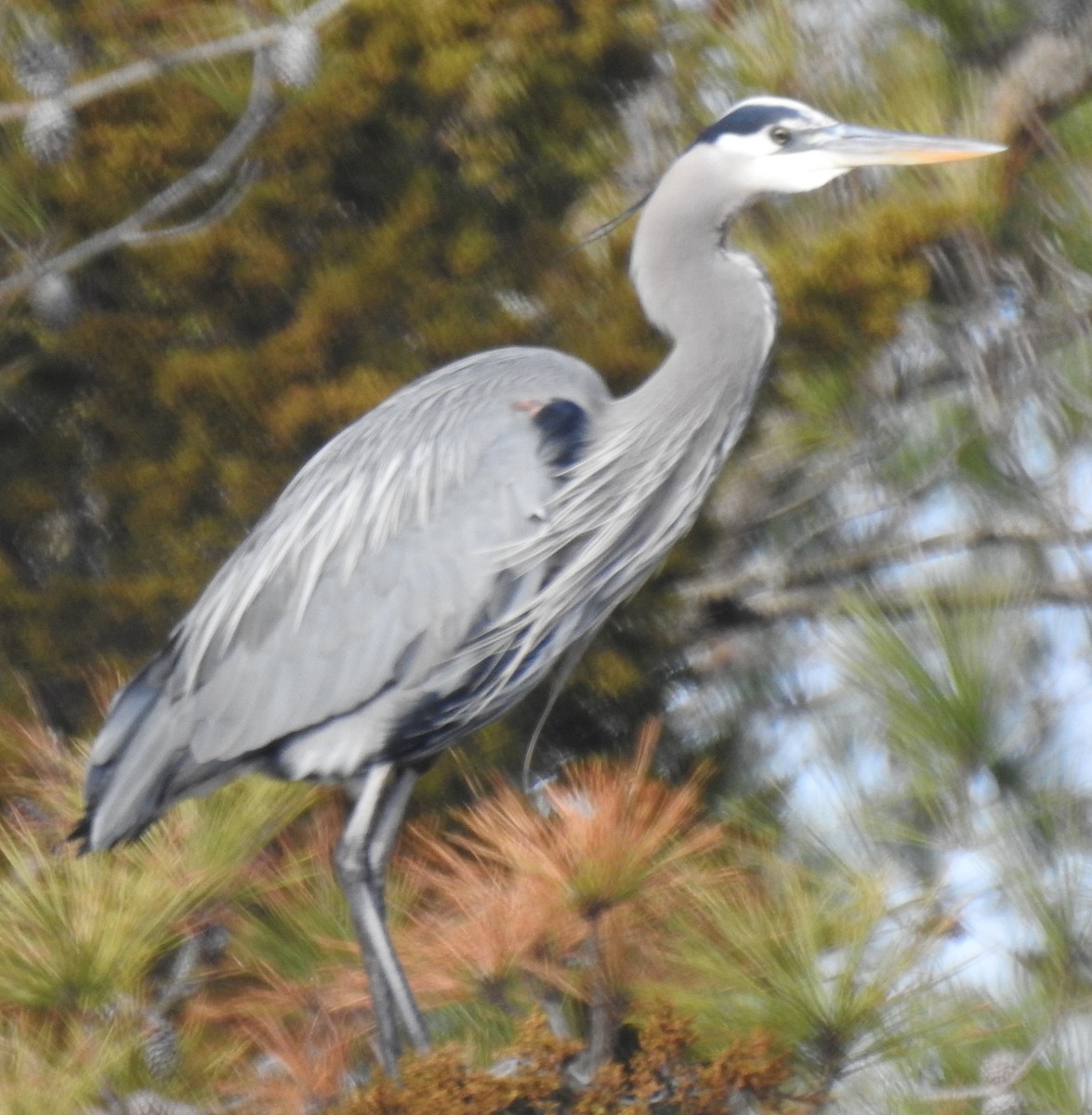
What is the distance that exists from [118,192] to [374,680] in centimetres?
104

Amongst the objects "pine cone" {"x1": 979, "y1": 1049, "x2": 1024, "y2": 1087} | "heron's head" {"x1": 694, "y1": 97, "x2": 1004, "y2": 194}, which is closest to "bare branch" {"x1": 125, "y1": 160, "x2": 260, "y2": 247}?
"heron's head" {"x1": 694, "y1": 97, "x2": 1004, "y2": 194}

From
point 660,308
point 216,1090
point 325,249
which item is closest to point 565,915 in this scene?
point 216,1090

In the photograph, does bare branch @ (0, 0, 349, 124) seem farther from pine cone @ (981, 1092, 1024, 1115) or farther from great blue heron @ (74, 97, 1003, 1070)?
pine cone @ (981, 1092, 1024, 1115)

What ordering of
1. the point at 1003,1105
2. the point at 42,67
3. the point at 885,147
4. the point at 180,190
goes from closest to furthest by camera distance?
the point at 1003,1105 < the point at 885,147 < the point at 180,190 < the point at 42,67

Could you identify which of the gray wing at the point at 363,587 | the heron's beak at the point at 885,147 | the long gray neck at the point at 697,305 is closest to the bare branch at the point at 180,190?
the gray wing at the point at 363,587

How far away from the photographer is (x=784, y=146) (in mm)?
2947

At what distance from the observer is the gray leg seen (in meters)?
2.57

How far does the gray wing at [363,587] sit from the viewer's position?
2836 mm

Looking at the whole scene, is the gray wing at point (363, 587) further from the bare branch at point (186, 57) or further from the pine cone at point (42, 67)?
the pine cone at point (42, 67)

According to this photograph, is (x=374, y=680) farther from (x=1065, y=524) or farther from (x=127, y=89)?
(x=127, y=89)

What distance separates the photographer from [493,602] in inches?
112

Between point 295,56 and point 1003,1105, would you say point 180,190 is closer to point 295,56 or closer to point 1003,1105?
point 295,56

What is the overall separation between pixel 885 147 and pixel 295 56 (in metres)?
0.83

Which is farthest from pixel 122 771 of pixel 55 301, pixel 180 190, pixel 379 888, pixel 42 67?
pixel 42 67
